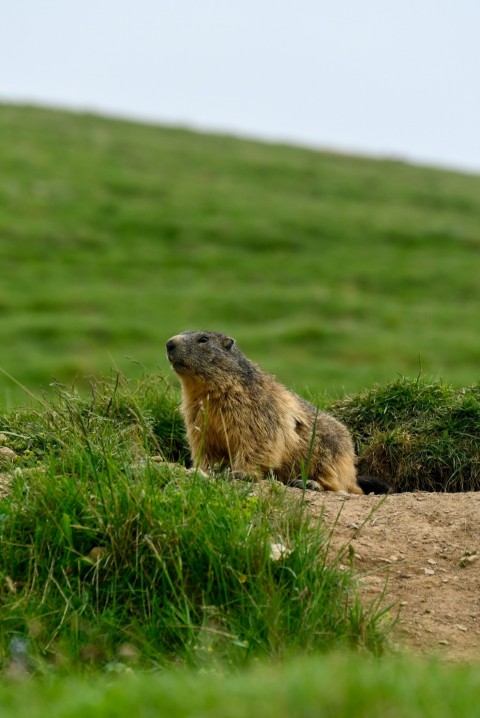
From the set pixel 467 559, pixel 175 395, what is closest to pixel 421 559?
pixel 467 559

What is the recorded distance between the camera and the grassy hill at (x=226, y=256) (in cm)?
2355

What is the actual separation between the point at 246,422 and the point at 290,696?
4804mm

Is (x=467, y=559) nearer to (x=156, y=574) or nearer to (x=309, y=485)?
(x=309, y=485)

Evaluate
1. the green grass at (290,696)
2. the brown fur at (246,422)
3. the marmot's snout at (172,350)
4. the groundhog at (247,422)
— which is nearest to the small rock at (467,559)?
the groundhog at (247,422)

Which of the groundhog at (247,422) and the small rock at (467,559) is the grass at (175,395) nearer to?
the groundhog at (247,422)

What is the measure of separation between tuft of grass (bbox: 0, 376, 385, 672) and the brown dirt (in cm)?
24

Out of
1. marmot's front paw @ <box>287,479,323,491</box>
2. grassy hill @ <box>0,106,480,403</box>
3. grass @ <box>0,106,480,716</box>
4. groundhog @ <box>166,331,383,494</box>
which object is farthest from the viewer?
grassy hill @ <box>0,106,480,403</box>

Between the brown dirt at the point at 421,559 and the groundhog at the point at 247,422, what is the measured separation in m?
1.13

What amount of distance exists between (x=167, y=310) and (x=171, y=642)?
2053 centimetres

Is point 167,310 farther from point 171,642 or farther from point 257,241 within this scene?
point 171,642

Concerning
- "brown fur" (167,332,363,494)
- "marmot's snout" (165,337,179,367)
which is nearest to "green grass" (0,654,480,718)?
"brown fur" (167,332,363,494)

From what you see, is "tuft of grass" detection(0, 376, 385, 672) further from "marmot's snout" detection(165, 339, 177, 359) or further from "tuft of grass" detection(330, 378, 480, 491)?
"tuft of grass" detection(330, 378, 480, 491)

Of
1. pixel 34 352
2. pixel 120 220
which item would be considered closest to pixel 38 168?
pixel 120 220

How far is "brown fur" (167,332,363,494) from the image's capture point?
836 cm
